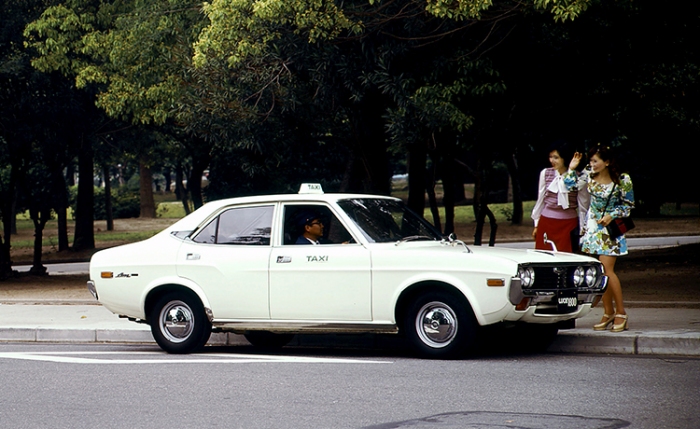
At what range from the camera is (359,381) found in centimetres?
810

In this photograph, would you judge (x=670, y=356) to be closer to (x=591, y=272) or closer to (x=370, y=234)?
(x=591, y=272)

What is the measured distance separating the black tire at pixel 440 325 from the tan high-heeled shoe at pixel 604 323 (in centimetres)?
186

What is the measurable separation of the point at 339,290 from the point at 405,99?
557 centimetres

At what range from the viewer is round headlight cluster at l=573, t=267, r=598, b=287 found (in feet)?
30.2

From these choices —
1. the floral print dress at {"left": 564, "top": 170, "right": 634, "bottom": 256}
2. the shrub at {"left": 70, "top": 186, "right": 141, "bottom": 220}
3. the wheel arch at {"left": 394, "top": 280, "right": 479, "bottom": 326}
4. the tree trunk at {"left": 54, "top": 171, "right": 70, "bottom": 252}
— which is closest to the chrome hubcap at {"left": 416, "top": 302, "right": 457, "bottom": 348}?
the wheel arch at {"left": 394, "top": 280, "right": 479, "bottom": 326}

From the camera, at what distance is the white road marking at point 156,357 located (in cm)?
953

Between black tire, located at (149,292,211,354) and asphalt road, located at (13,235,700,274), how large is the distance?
671 inches

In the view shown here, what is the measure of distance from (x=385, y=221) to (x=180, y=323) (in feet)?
7.49

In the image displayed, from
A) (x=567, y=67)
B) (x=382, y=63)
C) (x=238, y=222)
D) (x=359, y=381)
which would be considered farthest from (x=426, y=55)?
(x=359, y=381)

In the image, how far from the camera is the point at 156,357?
393 inches

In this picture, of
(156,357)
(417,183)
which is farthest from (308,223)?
(417,183)

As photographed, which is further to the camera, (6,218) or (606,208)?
(6,218)

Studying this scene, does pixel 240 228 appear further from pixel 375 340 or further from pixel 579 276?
pixel 579 276

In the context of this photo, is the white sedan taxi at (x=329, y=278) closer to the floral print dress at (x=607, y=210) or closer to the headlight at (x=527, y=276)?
the headlight at (x=527, y=276)
